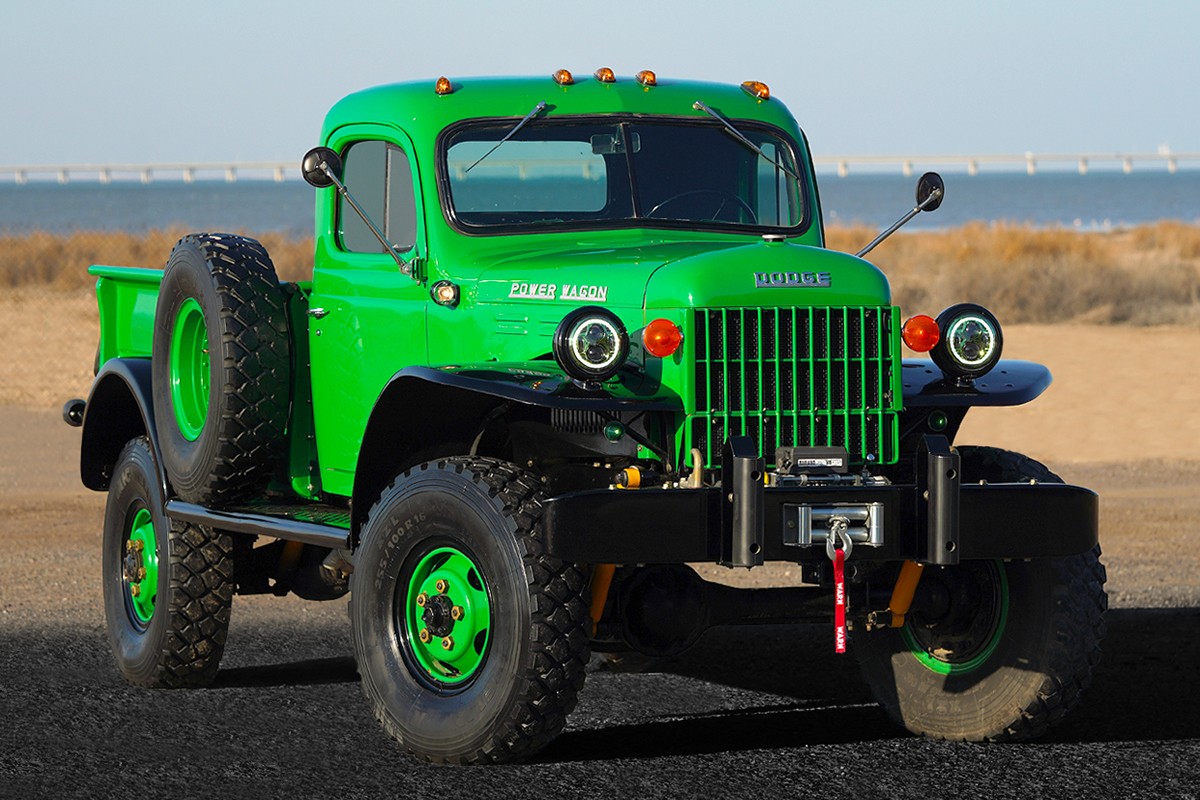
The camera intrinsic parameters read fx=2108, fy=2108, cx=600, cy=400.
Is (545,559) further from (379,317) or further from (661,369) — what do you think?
(379,317)

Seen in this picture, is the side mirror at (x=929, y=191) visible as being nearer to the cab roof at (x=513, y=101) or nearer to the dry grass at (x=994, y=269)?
the cab roof at (x=513, y=101)

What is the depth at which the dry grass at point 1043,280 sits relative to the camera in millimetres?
29375

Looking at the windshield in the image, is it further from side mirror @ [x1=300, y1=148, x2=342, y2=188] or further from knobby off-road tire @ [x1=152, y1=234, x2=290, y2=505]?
knobby off-road tire @ [x1=152, y1=234, x2=290, y2=505]

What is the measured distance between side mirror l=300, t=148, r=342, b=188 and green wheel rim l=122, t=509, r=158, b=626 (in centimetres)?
188

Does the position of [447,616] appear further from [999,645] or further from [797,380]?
[999,645]

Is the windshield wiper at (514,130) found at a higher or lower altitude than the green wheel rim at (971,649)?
higher

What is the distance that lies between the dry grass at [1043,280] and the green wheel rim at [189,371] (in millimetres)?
21545

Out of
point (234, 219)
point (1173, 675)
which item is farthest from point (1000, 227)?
point (234, 219)

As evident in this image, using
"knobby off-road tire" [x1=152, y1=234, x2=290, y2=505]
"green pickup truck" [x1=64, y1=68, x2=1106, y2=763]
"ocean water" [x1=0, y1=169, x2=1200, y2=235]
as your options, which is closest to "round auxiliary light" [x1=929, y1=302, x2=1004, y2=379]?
"green pickup truck" [x1=64, y1=68, x2=1106, y2=763]

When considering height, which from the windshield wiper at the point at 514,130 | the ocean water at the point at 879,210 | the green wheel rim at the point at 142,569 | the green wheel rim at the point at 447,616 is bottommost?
the ocean water at the point at 879,210

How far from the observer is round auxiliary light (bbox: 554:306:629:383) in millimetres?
6539

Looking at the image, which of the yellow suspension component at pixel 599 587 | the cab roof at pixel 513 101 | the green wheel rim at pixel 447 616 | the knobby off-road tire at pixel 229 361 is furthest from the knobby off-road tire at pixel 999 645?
the knobby off-road tire at pixel 229 361

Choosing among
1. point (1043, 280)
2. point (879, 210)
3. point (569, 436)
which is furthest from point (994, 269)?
point (879, 210)

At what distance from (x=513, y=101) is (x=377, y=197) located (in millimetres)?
645
